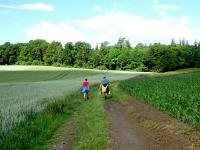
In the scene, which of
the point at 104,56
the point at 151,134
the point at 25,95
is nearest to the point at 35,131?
the point at 151,134

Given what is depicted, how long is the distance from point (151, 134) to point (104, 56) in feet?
464

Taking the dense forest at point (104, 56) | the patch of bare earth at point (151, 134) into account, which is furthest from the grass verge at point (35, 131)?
the dense forest at point (104, 56)

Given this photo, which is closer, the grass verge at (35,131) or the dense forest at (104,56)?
the grass verge at (35,131)

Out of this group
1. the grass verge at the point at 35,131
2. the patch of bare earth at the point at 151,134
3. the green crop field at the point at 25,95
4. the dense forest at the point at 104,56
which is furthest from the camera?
the dense forest at the point at 104,56

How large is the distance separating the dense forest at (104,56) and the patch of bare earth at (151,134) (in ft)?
377

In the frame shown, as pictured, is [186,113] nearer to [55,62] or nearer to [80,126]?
[80,126]

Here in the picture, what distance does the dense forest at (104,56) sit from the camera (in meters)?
140

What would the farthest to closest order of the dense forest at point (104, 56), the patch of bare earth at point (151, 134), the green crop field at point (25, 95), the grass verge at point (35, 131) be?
1. the dense forest at point (104, 56)
2. the green crop field at point (25, 95)
3. the patch of bare earth at point (151, 134)
4. the grass verge at point (35, 131)

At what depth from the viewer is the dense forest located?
140 m

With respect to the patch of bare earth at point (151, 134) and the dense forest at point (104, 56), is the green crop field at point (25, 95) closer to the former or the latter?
the patch of bare earth at point (151, 134)

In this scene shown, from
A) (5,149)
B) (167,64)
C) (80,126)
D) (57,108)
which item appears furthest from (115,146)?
(167,64)

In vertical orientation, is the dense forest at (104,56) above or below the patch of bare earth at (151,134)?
above

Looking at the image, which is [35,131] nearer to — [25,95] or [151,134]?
[151,134]

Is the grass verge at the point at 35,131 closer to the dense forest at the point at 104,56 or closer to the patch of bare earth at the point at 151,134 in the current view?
the patch of bare earth at the point at 151,134
